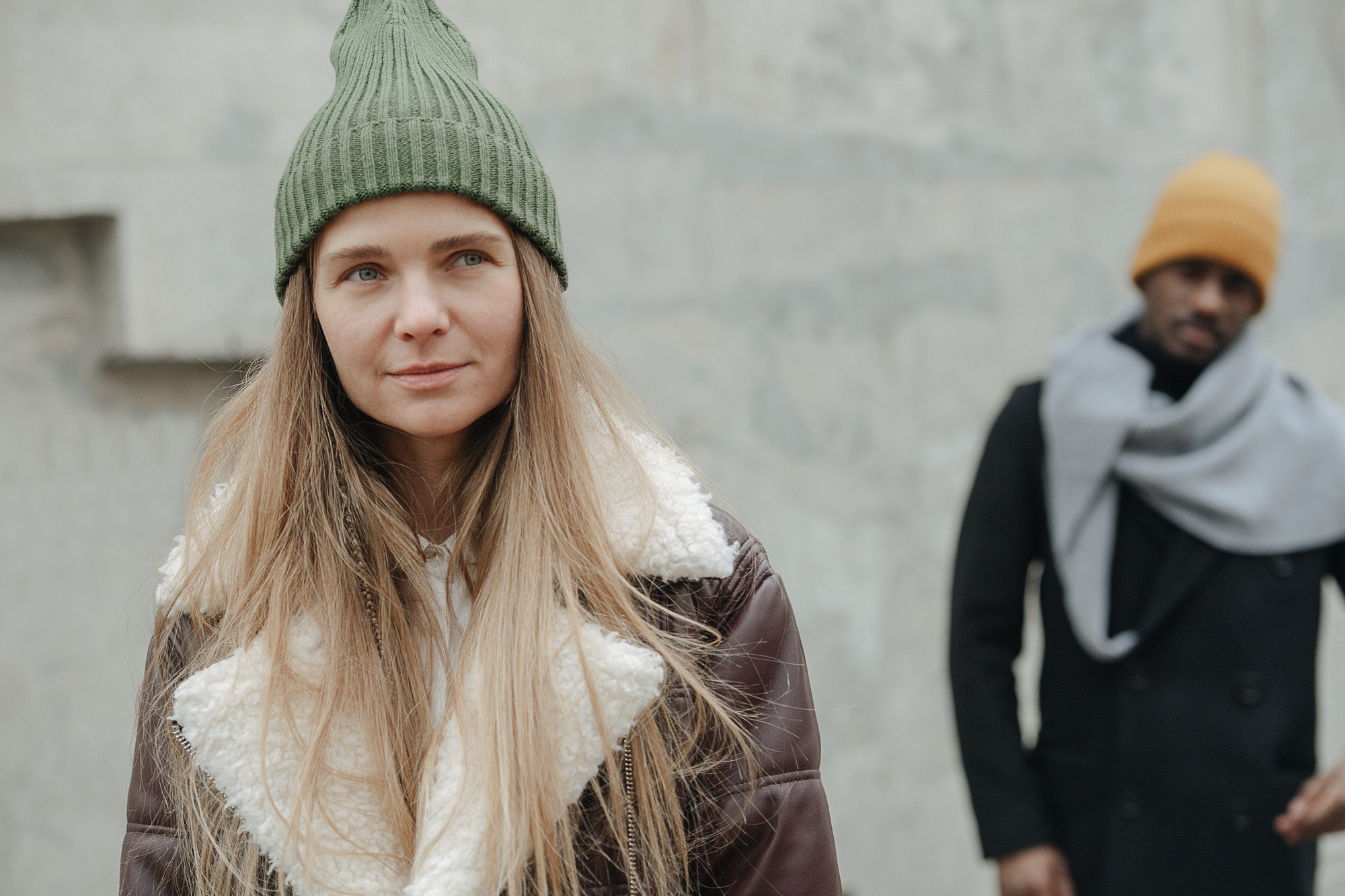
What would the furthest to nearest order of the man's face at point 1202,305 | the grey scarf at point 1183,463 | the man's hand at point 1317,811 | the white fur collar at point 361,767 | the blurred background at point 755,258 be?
the blurred background at point 755,258, the man's face at point 1202,305, the grey scarf at point 1183,463, the man's hand at point 1317,811, the white fur collar at point 361,767

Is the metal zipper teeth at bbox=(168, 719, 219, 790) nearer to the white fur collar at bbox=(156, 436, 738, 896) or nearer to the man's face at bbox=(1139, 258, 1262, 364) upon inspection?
the white fur collar at bbox=(156, 436, 738, 896)

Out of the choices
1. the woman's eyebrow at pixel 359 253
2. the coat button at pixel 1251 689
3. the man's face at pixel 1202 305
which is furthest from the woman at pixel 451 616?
the man's face at pixel 1202 305

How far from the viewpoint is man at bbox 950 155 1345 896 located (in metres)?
2.36

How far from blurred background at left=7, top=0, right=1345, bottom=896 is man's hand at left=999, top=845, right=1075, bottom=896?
115cm

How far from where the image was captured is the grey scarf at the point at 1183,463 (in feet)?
7.93

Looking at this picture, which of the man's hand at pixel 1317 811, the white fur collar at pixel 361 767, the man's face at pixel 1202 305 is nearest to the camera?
the white fur collar at pixel 361 767

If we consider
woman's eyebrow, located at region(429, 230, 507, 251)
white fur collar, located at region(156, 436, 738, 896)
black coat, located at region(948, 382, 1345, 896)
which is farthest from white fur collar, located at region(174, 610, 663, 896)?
black coat, located at region(948, 382, 1345, 896)

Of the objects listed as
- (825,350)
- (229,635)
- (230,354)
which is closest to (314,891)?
(229,635)

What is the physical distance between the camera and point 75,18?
2.82 meters

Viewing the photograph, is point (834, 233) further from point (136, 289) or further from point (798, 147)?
point (136, 289)

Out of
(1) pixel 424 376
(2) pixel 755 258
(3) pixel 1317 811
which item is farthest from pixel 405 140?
(2) pixel 755 258

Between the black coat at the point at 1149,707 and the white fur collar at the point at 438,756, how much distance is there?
4.09 ft

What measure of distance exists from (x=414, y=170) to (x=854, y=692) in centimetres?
258

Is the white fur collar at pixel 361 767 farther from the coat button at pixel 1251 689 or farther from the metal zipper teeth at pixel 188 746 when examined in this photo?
the coat button at pixel 1251 689
